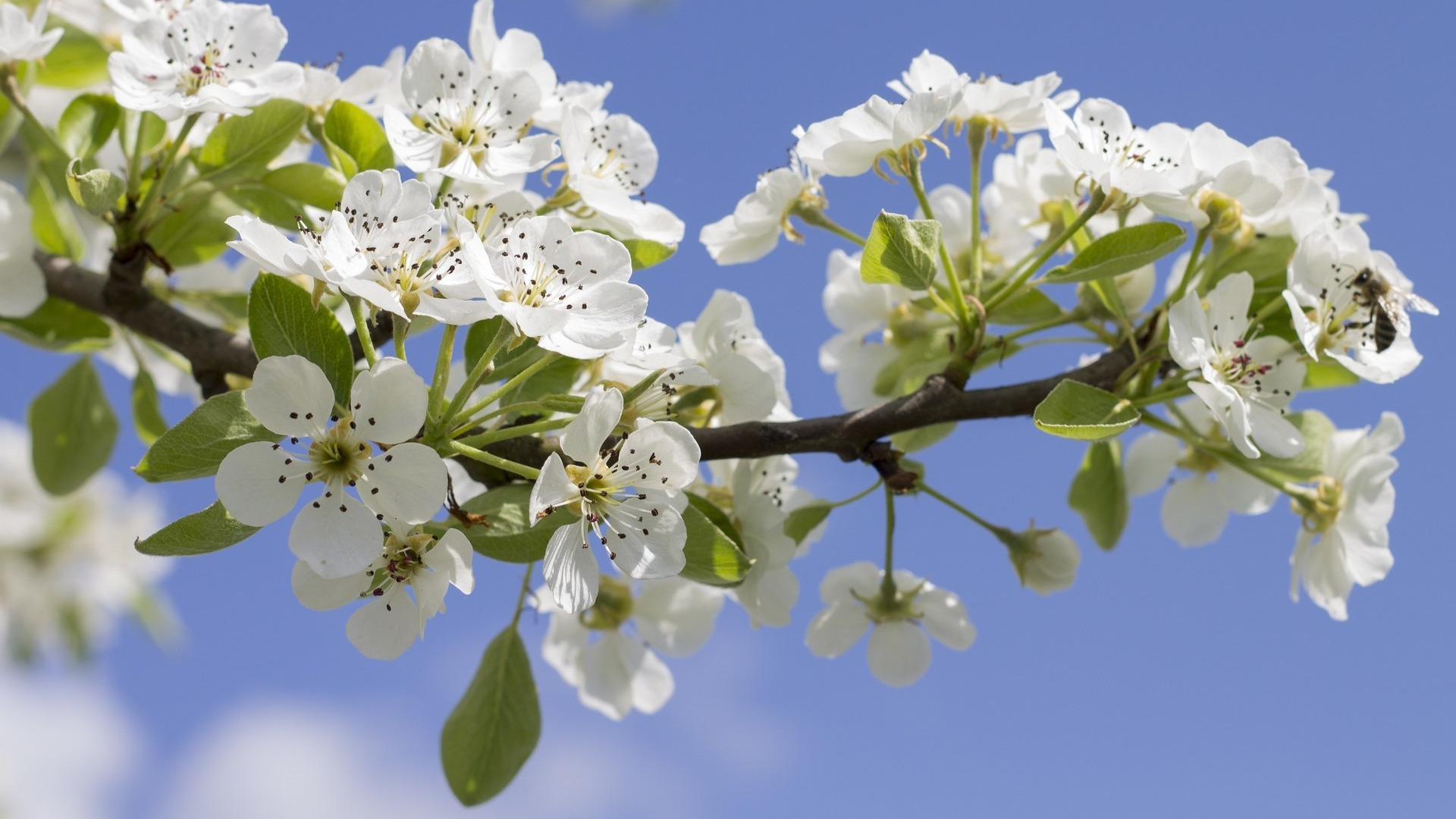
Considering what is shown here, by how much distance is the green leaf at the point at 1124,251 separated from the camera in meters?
1.84

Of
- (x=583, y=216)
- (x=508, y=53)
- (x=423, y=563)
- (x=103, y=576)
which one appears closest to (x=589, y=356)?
(x=423, y=563)

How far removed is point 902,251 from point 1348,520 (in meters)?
1.00

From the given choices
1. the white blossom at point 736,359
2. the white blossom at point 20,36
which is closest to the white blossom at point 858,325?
the white blossom at point 736,359

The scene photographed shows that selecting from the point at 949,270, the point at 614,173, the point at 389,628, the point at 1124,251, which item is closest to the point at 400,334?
the point at 389,628

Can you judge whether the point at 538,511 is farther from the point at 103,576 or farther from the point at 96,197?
the point at 103,576

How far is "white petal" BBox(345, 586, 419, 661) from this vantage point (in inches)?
59.8

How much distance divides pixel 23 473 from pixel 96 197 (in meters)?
5.24

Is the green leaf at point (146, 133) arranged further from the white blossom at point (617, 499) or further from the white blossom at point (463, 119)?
the white blossom at point (617, 499)

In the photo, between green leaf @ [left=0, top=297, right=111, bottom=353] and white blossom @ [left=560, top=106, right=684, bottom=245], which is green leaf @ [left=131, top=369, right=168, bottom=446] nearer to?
green leaf @ [left=0, top=297, right=111, bottom=353]

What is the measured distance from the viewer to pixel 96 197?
5.90 feet

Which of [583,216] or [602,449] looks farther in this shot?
[583,216]

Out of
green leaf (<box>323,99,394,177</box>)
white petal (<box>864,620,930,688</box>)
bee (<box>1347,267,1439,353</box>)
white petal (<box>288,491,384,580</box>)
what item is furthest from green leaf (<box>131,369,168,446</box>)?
bee (<box>1347,267,1439,353</box>)

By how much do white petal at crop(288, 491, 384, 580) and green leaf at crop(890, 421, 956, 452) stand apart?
1.22 meters

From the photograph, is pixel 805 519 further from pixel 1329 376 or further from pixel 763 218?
pixel 1329 376
